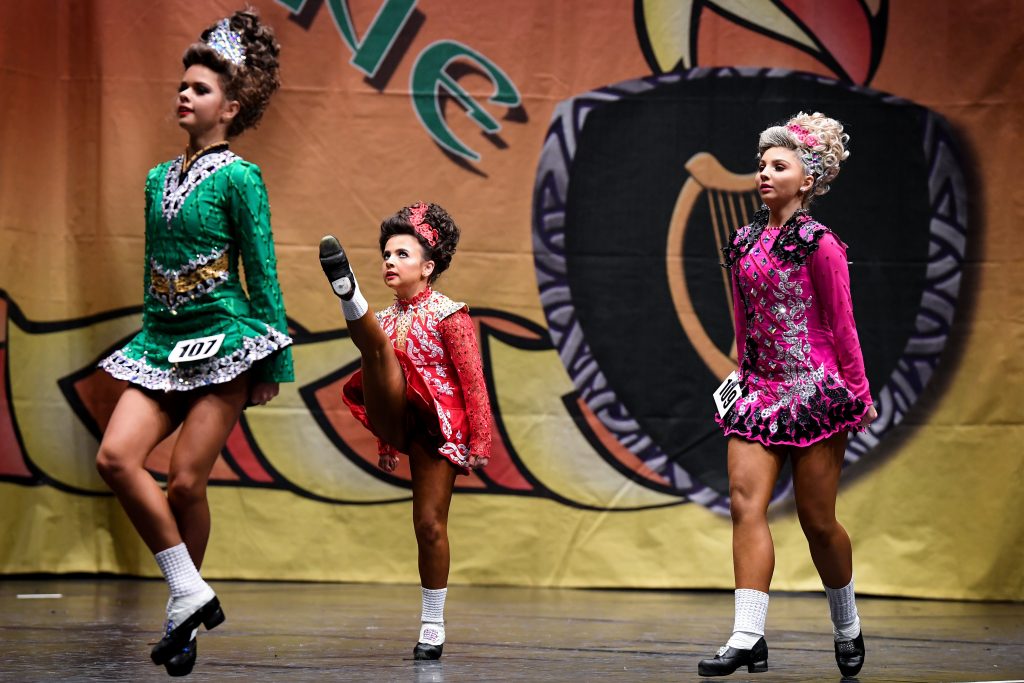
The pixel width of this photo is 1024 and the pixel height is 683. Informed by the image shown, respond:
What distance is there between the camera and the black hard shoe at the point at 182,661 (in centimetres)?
360

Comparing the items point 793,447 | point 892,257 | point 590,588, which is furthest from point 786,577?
point 793,447

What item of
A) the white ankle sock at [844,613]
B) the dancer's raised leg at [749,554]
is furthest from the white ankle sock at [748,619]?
the white ankle sock at [844,613]

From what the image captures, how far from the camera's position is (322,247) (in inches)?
148

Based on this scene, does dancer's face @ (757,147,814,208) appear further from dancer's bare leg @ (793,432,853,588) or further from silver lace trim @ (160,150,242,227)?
silver lace trim @ (160,150,242,227)

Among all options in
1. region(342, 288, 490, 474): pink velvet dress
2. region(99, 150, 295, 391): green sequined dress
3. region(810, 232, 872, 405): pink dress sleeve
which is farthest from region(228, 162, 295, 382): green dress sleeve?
region(810, 232, 872, 405): pink dress sleeve

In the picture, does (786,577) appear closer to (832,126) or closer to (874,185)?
(874,185)

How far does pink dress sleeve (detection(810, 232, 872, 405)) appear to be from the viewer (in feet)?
13.0

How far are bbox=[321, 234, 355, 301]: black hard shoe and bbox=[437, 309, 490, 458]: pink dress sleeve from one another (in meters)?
0.59

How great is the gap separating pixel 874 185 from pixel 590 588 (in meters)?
2.15

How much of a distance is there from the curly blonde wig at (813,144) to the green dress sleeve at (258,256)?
1.39 metres

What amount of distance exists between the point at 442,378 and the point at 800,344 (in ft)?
3.49

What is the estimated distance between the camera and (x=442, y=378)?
4.39 m

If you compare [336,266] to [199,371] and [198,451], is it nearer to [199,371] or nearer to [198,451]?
[199,371]

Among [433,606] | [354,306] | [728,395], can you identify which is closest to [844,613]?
[728,395]
